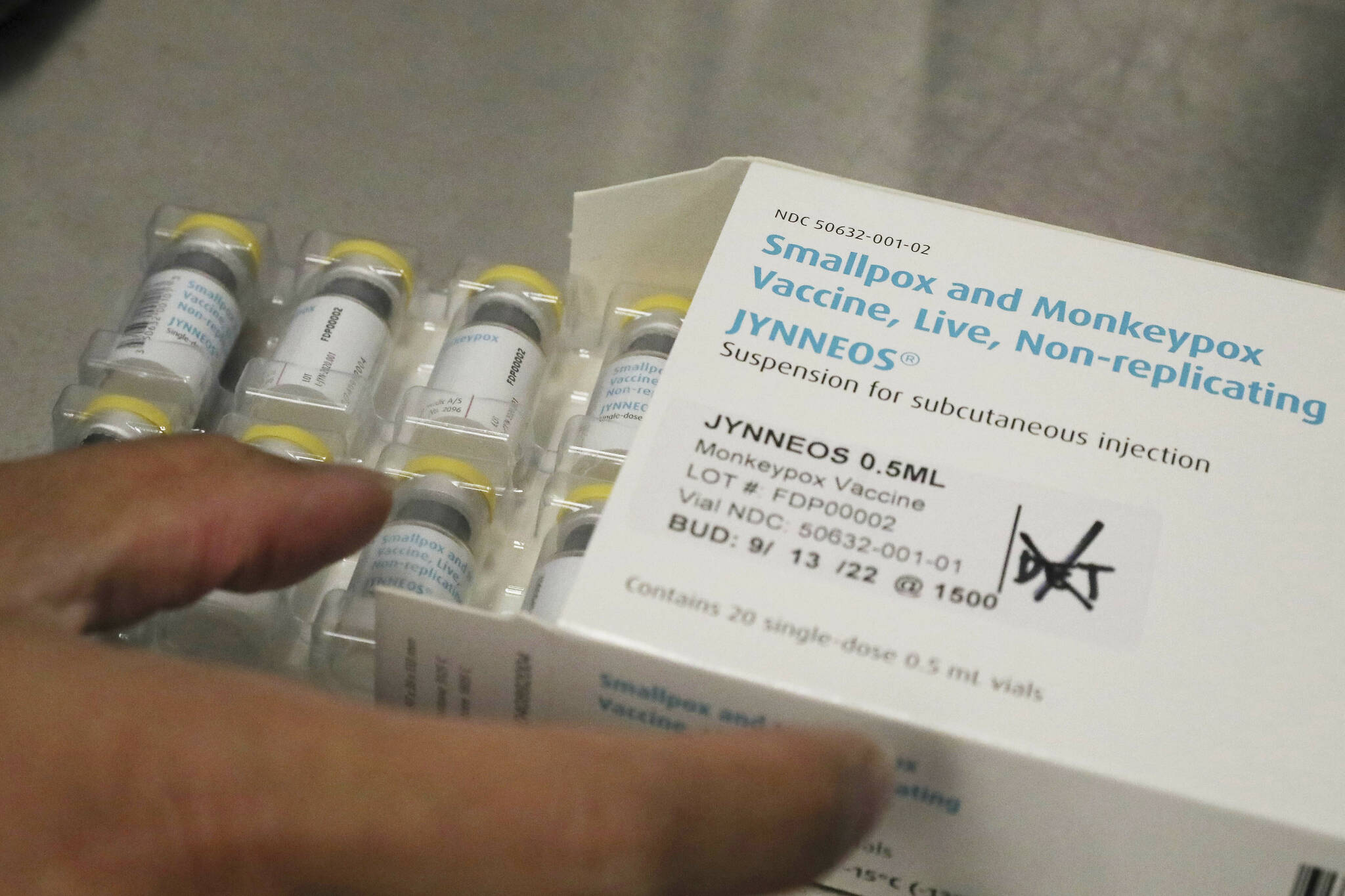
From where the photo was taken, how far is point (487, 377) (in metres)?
0.75

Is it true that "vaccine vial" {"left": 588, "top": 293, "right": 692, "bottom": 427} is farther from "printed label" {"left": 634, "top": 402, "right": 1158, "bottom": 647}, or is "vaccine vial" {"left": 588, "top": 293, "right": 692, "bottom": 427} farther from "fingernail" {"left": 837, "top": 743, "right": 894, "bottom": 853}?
"fingernail" {"left": 837, "top": 743, "right": 894, "bottom": 853}

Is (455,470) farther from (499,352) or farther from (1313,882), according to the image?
(1313,882)

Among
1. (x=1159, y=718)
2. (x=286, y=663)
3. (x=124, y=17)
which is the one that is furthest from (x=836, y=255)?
(x=124, y=17)

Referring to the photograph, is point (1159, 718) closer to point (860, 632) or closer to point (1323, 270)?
point (860, 632)

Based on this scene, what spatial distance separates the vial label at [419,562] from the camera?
66cm

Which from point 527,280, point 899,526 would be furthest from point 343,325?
point 899,526

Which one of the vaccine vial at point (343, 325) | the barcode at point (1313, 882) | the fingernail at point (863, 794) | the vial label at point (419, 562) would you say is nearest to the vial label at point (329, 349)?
the vaccine vial at point (343, 325)

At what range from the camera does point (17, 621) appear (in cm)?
48

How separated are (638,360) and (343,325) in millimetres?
205

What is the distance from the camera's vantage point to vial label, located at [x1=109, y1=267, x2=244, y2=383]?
2.57 feet

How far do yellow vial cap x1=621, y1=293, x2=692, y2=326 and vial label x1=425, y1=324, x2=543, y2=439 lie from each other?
74 millimetres

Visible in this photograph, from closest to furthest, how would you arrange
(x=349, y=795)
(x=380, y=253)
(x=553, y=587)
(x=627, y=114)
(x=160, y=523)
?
1. (x=349, y=795)
2. (x=160, y=523)
3. (x=553, y=587)
4. (x=380, y=253)
5. (x=627, y=114)

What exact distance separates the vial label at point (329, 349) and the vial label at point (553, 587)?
200 mm

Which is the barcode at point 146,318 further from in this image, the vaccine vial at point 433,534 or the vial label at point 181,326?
the vaccine vial at point 433,534
